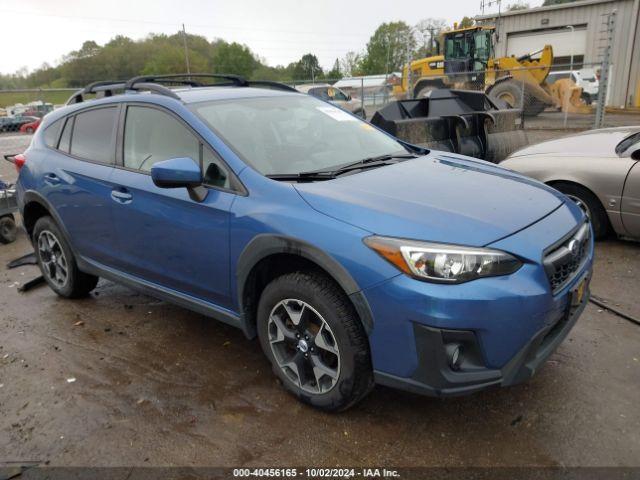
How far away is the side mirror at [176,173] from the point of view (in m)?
2.94

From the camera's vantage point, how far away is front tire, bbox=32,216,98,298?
14.6 feet

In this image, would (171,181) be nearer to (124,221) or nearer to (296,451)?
(124,221)

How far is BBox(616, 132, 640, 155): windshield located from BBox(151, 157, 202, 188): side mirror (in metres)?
4.28

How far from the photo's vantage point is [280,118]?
361 cm

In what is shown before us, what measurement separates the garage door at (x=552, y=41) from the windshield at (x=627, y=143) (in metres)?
23.5

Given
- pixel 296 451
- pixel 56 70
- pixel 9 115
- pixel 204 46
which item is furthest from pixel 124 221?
pixel 204 46

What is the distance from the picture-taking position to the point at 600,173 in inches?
200

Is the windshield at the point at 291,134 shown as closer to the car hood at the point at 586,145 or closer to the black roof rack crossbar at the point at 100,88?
the black roof rack crossbar at the point at 100,88

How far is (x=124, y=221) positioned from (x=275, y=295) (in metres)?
1.45

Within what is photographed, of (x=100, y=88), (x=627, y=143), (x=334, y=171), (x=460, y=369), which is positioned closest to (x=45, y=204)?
(x=100, y=88)

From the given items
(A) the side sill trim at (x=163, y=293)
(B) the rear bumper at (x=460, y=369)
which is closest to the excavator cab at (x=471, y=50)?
(A) the side sill trim at (x=163, y=293)

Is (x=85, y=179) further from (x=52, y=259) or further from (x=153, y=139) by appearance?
(x=52, y=259)

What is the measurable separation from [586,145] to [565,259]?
3598 millimetres

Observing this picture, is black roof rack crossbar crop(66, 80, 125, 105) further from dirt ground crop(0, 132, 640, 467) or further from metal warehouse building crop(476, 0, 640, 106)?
metal warehouse building crop(476, 0, 640, 106)
